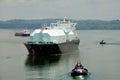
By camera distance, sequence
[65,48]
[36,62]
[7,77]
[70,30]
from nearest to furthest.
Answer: [7,77] → [36,62] → [65,48] → [70,30]

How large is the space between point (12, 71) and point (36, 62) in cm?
1321

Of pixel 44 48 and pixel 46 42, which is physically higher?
pixel 46 42

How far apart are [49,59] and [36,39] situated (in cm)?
896

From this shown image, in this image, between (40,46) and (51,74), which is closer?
(51,74)

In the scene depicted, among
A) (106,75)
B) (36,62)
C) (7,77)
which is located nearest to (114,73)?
(106,75)

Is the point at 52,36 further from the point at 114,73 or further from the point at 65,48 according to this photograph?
the point at 114,73

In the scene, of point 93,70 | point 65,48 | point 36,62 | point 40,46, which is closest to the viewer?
point 93,70

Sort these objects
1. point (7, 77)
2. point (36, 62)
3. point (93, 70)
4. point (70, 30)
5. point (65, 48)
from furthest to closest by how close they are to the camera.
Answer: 1. point (70, 30)
2. point (65, 48)
3. point (36, 62)
4. point (93, 70)
5. point (7, 77)

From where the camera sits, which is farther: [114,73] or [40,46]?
[40,46]

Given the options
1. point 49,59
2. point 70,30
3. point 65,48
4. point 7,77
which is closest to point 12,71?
point 7,77

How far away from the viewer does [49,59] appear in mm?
80812

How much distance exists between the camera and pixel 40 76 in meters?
57.3

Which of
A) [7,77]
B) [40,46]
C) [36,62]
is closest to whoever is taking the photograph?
[7,77]

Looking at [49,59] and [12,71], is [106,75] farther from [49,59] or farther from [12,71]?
[49,59]
